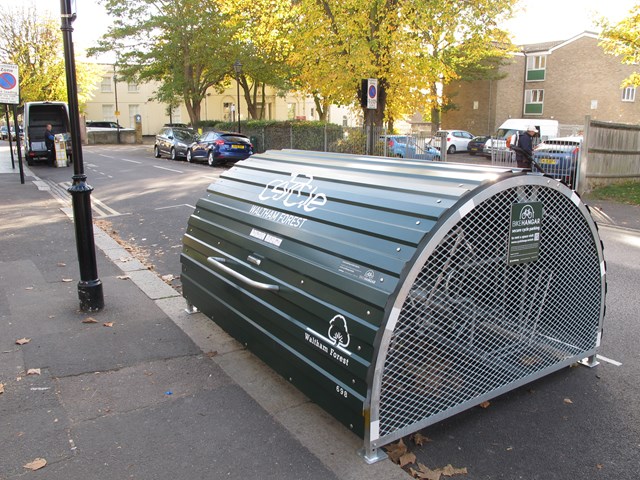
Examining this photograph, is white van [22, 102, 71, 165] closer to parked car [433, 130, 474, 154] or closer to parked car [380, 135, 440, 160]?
parked car [380, 135, 440, 160]

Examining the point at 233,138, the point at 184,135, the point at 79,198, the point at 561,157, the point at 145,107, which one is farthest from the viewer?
the point at 145,107

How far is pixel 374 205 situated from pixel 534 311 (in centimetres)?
145

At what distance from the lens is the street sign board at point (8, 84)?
14.1 m

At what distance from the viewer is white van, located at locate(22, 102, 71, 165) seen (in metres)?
23.1

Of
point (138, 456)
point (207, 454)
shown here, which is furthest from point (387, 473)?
point (138, 456)

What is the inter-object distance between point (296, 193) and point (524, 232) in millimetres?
1611

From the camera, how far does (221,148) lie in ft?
74.6

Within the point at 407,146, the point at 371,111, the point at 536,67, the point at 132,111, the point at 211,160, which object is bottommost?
the point at 211,160

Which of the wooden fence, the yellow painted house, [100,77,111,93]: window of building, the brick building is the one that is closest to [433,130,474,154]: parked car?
the brick building

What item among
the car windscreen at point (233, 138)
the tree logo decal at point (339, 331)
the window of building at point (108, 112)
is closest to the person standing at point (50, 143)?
the car windscreen at point (233, 138)

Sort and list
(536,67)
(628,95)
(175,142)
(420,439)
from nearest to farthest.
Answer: (420,439) → (175,142) → (628,95) → (536,67)

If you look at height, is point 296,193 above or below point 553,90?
below

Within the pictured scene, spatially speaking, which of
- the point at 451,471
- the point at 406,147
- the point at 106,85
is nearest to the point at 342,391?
the point at 451,471

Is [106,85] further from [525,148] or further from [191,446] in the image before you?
[191,446]
